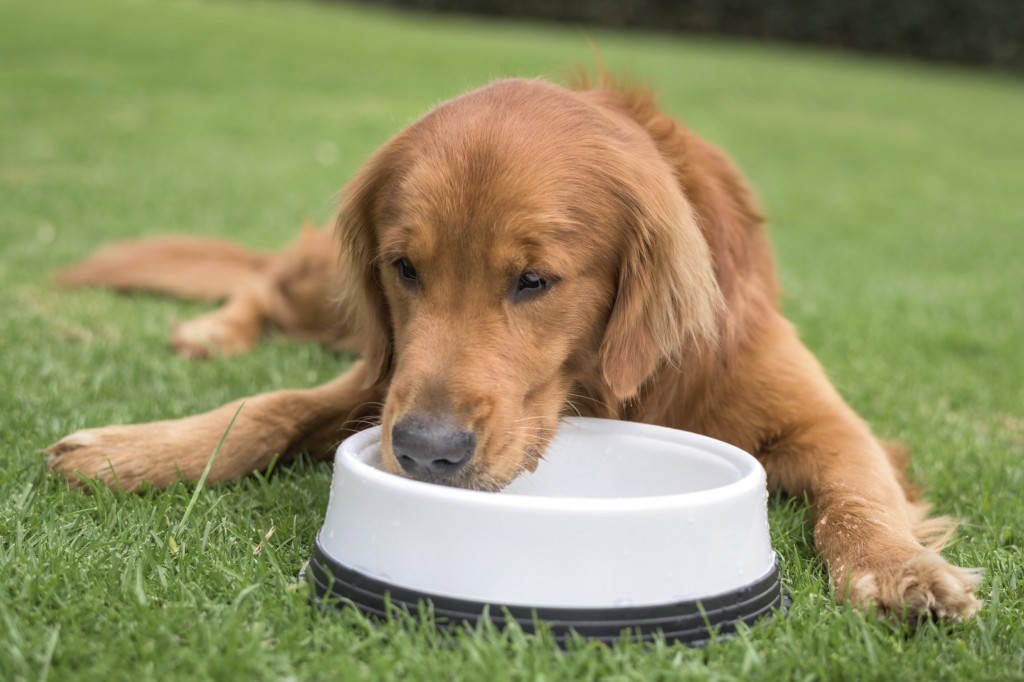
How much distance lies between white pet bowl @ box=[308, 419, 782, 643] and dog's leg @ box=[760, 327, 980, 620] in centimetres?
30

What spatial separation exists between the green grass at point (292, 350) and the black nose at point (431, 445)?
35cm

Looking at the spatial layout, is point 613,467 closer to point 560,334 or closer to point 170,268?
point 560,334

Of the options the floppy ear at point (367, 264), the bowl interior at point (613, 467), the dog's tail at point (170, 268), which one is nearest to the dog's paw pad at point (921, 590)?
the bowl interior at point (613, 467)

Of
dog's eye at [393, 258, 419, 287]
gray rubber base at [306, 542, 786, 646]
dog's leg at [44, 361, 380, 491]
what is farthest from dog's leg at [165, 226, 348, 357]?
gray rubber base at [306, 542, 786, 646]

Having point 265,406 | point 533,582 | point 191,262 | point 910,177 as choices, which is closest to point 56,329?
point 191,262

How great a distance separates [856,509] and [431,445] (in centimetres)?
112

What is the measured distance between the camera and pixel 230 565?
235 centimetres

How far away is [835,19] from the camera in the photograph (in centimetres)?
2766

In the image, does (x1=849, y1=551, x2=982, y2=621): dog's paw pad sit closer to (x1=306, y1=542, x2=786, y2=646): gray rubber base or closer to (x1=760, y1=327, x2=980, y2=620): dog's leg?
(x1=760, y1=327, x2=980, y2=620): dog's leg

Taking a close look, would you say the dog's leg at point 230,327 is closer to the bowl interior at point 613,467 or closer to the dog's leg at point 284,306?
the dog's leg at point 284,306

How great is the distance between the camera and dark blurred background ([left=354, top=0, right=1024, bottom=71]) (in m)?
26.5

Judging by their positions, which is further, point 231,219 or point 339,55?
point 339,55

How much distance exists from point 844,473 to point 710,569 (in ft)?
2.82

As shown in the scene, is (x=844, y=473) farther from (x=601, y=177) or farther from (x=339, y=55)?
(x=339, y=55)
